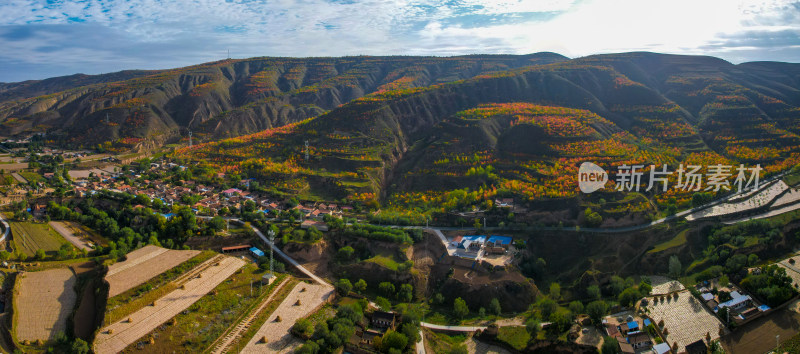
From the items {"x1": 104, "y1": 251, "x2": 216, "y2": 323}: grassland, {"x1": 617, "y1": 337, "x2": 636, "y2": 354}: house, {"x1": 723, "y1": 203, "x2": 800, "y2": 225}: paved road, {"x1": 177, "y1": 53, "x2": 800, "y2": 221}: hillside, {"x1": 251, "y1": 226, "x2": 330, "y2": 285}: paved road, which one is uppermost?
{"x1": 177, "y1": 53, "x2": 800, "y2": 221}: hillside

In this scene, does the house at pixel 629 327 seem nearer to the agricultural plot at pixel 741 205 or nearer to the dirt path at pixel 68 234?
the agricultural plot at pixel 741 205

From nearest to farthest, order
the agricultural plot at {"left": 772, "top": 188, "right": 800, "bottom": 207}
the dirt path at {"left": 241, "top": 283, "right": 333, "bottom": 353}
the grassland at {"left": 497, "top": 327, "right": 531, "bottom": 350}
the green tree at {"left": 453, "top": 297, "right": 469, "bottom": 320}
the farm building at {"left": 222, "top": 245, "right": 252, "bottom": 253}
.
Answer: the dirt path at {"left": 241, "top": 283, "right": 333, "bottom": 353}
the grassland at {"left": 497, "top": 327, "right": 531, "bottom": 350}
the green tree at {"left": 453, "top": 297, "right": 469, "bottom": 320}
the farm building at {"left": 222, "top": 245, "right": 252, "bottom": 253}
the agricultural plot at {"left": 772, "top": 188, "right": 800, "bottom": 207}

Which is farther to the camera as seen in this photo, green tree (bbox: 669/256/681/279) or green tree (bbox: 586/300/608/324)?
green tree (bbox: 669/256/681/279)

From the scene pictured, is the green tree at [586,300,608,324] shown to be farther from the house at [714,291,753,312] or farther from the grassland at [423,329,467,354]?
the grassland at [423,329,467,354]

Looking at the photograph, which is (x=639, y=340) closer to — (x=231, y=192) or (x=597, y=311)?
(x=597, y=311)

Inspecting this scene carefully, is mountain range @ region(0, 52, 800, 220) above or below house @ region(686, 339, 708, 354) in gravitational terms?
above

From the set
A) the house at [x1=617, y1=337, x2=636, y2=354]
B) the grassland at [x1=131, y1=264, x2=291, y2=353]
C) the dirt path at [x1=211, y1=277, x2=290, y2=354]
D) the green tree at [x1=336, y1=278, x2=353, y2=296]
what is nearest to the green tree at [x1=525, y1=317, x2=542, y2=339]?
the house at [x1=617, y1=337, x2=636, y2=354]

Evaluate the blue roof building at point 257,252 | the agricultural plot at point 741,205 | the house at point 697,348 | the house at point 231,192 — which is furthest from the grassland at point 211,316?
the agricultural plot at point 741,205
